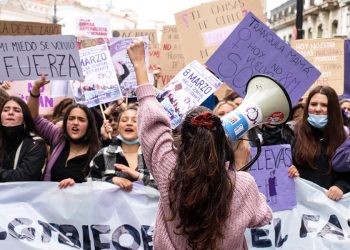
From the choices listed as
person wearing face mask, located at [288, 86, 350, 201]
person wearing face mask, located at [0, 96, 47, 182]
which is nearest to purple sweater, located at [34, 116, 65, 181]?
person wearing face mask, located at [0, 96, 47, 182]

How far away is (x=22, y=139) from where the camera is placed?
151 inches

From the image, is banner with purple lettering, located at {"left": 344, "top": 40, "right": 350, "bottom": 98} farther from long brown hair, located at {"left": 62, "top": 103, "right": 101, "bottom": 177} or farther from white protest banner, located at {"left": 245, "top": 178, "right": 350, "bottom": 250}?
long brown hair, located at {"left": 62, "top": 103, "right": 101, "bottom": 177}

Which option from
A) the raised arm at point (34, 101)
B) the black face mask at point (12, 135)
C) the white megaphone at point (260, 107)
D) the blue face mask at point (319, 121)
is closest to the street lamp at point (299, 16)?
the blue face mask at point (319, 121)

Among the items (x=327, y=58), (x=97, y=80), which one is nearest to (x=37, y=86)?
(x=97, y=80)

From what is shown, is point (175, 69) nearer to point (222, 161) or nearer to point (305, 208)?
point (305, 208)

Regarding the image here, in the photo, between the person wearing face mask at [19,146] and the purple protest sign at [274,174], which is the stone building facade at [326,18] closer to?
the purple protest sign at [274,174]

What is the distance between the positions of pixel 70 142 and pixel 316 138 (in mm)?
1789

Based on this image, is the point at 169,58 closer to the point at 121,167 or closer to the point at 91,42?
the point at 91,42

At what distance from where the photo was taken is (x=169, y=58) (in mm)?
7133

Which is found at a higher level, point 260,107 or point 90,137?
point 260,107

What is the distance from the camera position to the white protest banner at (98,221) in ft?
11.5

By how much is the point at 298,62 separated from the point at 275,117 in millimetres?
1443

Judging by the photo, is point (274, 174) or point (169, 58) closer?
point (274, 174)

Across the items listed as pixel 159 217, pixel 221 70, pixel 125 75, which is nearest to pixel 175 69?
pixel 125 75
